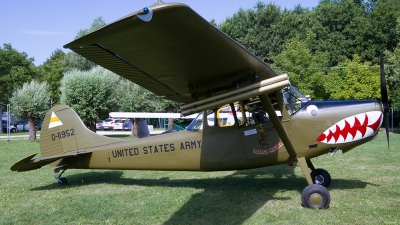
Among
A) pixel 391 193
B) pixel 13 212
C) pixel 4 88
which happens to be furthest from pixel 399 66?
pixel 4 88

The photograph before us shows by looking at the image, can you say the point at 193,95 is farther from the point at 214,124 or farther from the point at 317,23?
the point at 317,23

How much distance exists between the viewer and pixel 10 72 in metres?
51.8

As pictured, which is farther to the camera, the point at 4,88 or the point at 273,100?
the point at 4,88

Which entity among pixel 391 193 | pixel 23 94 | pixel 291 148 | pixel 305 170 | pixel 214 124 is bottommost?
pixel 391 193

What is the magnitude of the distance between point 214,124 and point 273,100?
4.55 ft

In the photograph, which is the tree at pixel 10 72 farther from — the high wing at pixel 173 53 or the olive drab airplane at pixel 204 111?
the high wing at pixel 173 53

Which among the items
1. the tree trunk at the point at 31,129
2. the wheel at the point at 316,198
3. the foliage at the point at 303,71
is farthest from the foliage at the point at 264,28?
the wheel at the point at 316,198

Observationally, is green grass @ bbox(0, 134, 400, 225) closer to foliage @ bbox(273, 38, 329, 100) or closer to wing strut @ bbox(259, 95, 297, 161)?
wing strut @ bbox(259, 95, 297, 161)

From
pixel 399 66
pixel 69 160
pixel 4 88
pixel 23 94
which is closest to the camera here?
pixel 69 160

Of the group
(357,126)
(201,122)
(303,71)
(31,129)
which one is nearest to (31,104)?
(31,129)

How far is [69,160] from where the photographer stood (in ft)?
28.6

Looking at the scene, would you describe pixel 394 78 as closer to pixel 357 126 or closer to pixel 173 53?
pixel 357 126

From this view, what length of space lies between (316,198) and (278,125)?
146 centimetres

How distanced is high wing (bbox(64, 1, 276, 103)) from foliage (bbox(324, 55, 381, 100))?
96.9ft
